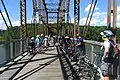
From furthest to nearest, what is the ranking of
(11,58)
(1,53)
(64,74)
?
(11,58)
(1,53)
(64,74)

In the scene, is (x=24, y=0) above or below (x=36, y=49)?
above

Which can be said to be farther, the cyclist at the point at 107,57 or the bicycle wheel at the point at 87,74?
the bicycle wheel at the point at 87,74

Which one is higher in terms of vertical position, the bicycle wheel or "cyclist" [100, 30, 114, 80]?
"cyclist" [100, 30, 114, 80]

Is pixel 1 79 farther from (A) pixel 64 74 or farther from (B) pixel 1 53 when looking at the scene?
(B) pixel 1 53

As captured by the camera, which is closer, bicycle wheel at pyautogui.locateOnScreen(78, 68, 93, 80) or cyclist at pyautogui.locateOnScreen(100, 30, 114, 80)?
cyclist at pyautogui.locateOnScreen(100, 30, 114, 80)

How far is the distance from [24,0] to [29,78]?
18.0 meters

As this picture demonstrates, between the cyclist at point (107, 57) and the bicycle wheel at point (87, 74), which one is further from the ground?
the cyclist at point (107, 57)

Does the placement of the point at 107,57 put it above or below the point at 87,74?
above

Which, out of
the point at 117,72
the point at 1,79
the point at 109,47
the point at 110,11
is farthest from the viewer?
the point at 1,79

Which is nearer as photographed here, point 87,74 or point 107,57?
point 107,57

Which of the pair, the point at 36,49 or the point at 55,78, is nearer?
the point at 55,78

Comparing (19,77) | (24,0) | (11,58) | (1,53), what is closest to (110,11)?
(19,77)

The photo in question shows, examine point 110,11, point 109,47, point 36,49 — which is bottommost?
point 36,49

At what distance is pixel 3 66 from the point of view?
1664cm
